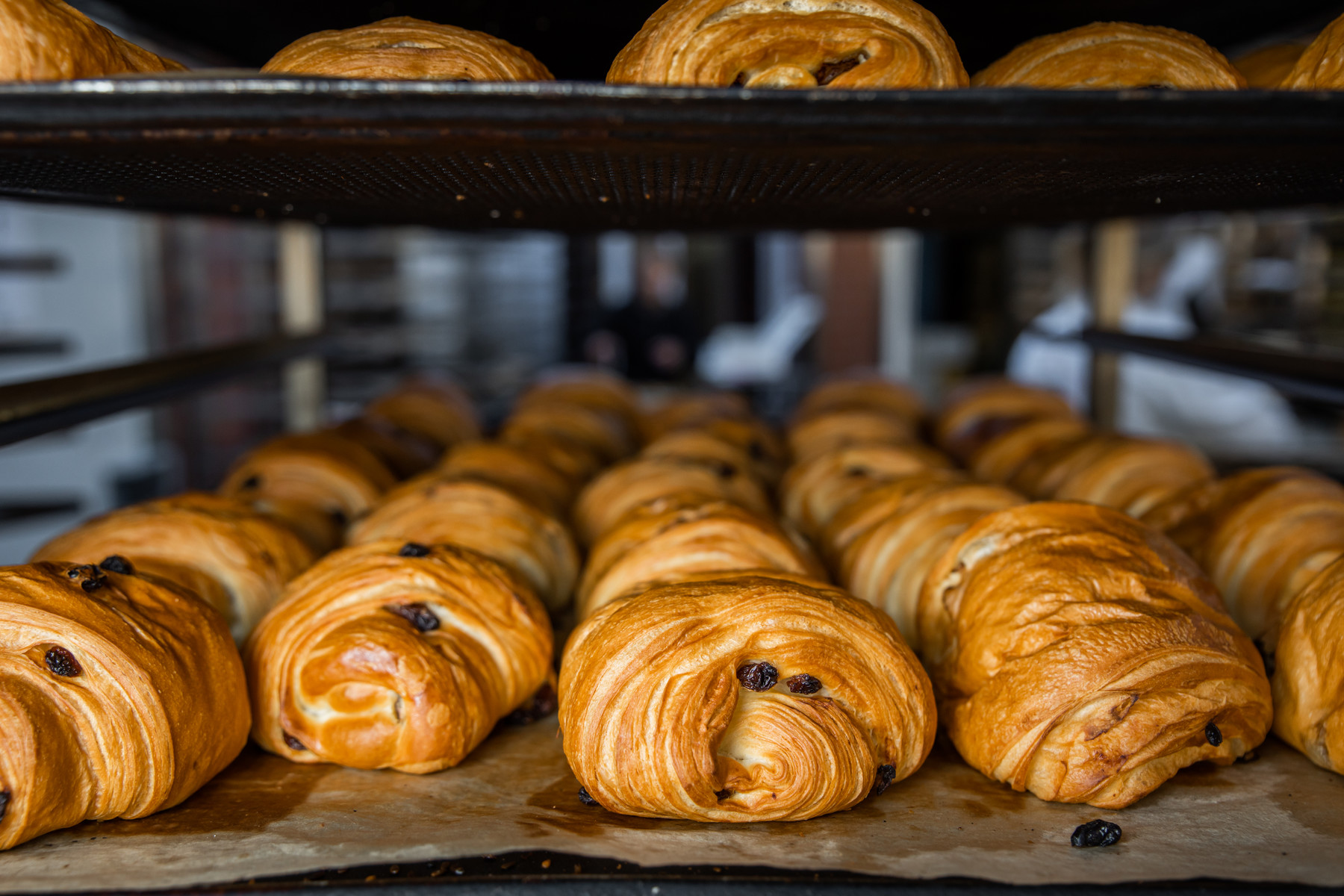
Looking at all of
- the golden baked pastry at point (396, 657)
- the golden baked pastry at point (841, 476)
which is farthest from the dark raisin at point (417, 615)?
the golden baked pastry at point (841, 476)

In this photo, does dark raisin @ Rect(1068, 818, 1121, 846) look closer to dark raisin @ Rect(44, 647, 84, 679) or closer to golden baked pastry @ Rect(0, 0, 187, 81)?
dark raisin @ Rect(44, 647, 84, 679)

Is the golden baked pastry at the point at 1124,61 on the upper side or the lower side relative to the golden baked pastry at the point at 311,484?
upper

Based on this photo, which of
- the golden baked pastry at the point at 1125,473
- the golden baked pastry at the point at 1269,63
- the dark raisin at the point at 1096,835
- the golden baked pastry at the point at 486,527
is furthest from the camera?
the golden baked pastry at the point at 1125,473

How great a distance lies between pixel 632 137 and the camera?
1.28 metres

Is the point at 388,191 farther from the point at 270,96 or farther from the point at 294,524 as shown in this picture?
the point at 294,524

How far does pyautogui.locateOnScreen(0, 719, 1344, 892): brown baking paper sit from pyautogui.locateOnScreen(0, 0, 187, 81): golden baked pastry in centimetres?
105

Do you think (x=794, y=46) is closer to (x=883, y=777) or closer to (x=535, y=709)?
(x=883, y=777)

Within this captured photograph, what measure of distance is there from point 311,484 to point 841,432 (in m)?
1.75

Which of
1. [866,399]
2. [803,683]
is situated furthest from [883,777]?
[866,399]

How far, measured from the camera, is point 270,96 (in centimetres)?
121

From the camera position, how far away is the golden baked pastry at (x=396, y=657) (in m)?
1.55

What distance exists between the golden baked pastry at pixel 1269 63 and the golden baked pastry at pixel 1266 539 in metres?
0.77

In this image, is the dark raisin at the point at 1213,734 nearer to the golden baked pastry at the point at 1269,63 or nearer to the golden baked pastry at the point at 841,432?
the golden baked pastry at the point at 1269,63

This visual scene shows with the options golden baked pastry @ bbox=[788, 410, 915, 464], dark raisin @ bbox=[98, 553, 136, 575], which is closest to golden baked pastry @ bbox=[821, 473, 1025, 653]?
golden baked pastry @ bbox=[788, 410, 915, 464]
